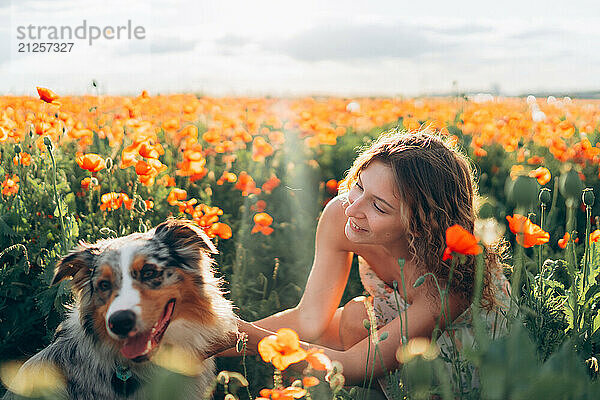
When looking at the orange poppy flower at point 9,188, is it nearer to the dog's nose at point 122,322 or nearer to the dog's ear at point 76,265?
the dog's ear at point 76,265

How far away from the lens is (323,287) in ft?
9.71

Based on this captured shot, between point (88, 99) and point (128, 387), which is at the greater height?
point (88, 99)

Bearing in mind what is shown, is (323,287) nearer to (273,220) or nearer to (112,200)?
(112,200)

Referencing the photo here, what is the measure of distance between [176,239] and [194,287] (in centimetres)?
20

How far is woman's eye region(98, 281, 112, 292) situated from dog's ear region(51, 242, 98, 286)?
12 cm

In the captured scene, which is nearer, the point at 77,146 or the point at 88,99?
the point at 77,146

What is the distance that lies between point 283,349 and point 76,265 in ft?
3.38

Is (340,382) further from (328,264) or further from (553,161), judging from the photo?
(553,161)

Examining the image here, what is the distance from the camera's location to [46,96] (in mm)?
2803

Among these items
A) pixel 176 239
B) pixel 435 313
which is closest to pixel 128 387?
pixel 176 239

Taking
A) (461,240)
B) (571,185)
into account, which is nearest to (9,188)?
(461,240)

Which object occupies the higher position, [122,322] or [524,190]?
[524,190]

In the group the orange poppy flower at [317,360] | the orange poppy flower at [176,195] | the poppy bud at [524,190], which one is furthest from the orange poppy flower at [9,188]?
the poppy bud at [524,190]

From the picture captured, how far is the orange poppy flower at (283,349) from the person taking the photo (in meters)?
1.42
